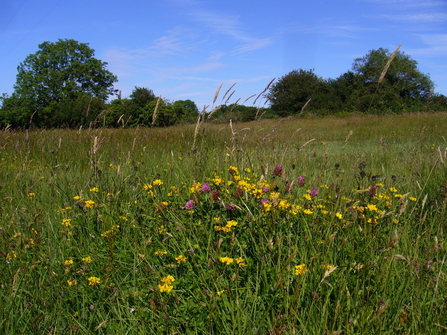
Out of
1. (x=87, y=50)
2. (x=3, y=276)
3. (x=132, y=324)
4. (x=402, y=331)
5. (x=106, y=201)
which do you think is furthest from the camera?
(x=87, y=50)

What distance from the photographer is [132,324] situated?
1.41 m

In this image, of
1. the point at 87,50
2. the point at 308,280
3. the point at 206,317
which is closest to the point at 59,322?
the point at 206,317

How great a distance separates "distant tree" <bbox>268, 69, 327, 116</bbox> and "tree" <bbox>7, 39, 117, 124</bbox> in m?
22.8

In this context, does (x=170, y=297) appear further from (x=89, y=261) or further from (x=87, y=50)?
(x=87, y=50)

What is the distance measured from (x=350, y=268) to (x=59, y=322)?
1315mm

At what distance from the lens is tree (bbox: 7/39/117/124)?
3694 centimetres

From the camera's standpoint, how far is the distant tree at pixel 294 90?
1801 inches

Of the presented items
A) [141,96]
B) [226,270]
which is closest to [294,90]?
[141,96]

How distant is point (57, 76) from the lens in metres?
37.4

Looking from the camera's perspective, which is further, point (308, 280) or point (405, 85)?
point (405, 85)

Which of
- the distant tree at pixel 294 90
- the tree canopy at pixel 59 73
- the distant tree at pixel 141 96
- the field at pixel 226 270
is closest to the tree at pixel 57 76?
the tree canopy at pixel 59 73

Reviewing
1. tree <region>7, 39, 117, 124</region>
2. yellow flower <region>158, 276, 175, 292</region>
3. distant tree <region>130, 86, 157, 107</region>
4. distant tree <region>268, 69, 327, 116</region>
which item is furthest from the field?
distant tree <region>268, 69, 327, 116</region>

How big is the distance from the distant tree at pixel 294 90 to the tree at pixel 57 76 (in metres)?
22.8

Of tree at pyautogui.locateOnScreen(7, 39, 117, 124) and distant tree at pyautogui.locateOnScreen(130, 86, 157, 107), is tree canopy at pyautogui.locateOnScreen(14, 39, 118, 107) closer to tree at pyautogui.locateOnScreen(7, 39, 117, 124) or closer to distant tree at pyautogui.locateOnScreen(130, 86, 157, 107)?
tree at pyautogui.locateOnScreen(7, 39, 117, 124)
